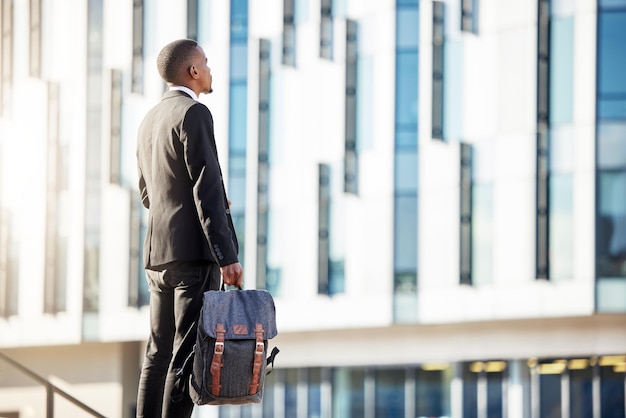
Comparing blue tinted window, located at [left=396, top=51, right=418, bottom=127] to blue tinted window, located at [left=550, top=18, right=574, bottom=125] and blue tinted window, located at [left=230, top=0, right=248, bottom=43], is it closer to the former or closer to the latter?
blue tinted window, located at [left=550, top=18, right=574, bottom=125]

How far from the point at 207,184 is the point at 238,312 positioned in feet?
1.72

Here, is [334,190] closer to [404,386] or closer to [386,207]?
[386,207]

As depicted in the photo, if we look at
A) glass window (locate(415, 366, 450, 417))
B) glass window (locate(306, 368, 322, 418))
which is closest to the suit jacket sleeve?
glass window (locate(415, 366, 450, 417))

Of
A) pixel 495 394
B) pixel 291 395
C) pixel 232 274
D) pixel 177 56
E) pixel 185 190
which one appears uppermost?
pixel 177 56

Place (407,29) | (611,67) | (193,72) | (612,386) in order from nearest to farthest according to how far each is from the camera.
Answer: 1. (193,72)
2. (611,67)
3. (612,386)
4. (407,29)

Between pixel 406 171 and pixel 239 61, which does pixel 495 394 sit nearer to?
pixel 406 171

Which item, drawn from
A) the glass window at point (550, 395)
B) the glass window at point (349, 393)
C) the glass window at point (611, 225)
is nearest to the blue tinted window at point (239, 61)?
the glass window at point (349, 393)

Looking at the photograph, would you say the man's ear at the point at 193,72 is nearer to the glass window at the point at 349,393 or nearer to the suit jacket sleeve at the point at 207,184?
the suit jacket sleeve at the point at 207,184

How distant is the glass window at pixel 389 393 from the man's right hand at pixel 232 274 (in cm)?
3068

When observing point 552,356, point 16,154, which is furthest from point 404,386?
point 16,154

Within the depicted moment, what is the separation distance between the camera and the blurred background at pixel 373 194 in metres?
31.6

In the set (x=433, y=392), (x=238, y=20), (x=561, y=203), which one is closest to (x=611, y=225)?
(x=561, y=203)

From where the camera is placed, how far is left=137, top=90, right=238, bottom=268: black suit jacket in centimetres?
558

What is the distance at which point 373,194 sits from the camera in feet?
114
